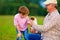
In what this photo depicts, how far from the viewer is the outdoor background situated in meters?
4.17

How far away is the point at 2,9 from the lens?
427 cm

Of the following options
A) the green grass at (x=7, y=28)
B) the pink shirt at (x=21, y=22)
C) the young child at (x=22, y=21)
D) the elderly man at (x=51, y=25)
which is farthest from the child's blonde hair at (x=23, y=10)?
the elderly man at (x=51, y=25)

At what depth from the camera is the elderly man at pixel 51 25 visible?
273cm

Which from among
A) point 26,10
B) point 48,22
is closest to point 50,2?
point 48,22

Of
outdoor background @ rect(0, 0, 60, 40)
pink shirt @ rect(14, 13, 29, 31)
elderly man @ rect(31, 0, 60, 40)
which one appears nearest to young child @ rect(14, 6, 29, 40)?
pink shirt @ rect(14, 13, 29, 31)

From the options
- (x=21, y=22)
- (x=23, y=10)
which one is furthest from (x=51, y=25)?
(x=21, y=22)

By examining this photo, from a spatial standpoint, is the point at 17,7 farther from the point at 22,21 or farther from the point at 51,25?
the point at 51,25

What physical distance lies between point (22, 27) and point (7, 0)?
2.07 ft

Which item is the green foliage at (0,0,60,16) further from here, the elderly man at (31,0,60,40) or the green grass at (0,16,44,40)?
the elderly man at (31,0,60,40)

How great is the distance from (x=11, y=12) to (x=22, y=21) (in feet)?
1.21

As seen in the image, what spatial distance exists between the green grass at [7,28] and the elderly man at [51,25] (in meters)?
1.33

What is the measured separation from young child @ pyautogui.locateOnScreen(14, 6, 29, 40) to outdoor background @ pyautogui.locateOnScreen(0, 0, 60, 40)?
4.1 inches

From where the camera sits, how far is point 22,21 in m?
4.02

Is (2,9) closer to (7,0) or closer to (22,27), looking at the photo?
(7,0)
